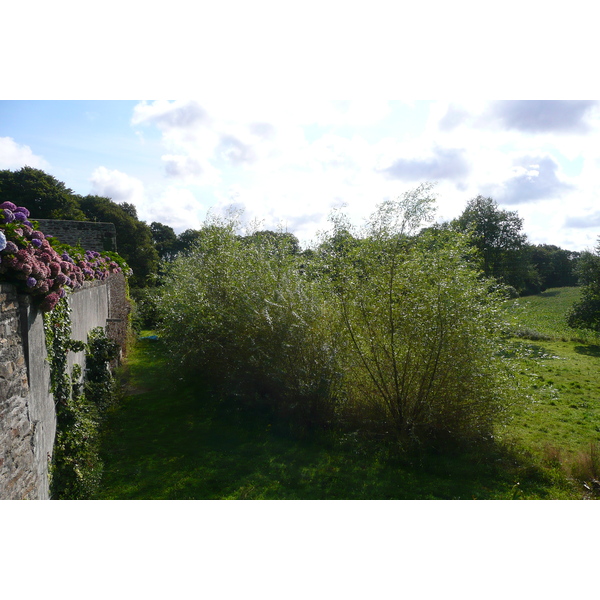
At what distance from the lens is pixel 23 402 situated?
134 inches

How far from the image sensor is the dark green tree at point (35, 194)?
90.3ft

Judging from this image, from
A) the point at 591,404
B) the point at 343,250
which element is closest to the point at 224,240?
the point at 343,250

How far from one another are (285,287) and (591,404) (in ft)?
24.4

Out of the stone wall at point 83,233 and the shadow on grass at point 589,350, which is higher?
the stone wall at point 83,233

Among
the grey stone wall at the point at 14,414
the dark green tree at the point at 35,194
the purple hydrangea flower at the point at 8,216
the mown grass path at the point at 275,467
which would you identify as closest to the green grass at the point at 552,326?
the mown grass path at the point at 275,467

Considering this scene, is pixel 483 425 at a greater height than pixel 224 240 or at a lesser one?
lesser

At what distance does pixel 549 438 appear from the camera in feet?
23.7

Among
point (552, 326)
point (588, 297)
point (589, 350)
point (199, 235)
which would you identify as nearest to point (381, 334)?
point (199, 235)

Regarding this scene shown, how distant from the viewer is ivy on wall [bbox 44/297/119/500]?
4570 millimetres

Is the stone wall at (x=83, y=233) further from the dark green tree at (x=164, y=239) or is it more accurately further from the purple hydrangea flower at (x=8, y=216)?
the dark green tree at (x=164, y=239)

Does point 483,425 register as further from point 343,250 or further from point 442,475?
point 343,250

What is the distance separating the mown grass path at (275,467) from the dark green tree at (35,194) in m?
26.0

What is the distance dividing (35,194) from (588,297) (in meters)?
32.7

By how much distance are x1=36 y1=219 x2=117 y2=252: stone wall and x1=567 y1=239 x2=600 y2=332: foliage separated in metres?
19.8
